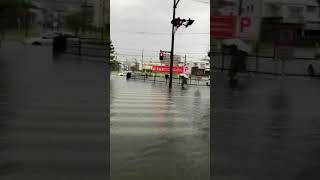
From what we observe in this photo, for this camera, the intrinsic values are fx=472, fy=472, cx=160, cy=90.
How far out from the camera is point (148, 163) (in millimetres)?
5898

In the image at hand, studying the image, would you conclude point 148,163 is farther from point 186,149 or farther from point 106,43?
point 106,43

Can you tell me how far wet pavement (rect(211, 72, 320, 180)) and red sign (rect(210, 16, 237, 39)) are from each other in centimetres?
38

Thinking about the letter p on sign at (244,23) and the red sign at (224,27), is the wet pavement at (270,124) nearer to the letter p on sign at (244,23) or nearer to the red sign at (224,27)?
the red sign at (224,27)

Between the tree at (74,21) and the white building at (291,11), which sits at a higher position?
the white building at (291,11)

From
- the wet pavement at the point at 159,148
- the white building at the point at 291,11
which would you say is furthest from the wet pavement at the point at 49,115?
the white building at the point at 291,11

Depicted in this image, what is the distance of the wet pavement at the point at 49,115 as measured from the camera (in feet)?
13.2

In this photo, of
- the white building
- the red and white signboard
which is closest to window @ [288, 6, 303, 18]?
the white building

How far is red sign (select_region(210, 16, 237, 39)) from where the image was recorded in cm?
459

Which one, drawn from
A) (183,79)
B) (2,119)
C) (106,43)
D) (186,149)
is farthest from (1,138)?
(183,79)

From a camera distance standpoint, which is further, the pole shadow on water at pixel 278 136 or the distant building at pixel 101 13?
the pole shadow on water at pixel 278 136

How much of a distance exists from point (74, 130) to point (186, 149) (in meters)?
3.07

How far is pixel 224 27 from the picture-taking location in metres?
4.60

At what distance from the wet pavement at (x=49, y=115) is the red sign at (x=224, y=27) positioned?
1169 mm

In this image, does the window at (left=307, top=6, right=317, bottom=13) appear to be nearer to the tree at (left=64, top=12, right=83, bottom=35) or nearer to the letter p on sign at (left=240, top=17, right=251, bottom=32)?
the letter p on sign at (left=240, top=17, right=251, bottom=32)
